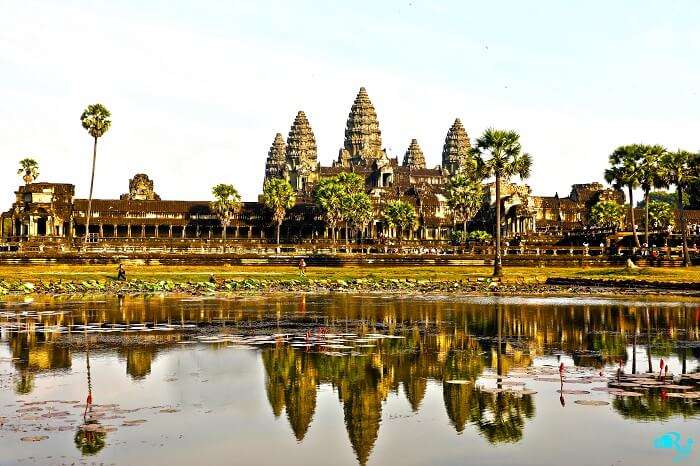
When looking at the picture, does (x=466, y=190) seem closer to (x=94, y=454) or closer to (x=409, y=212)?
(x=409, y=212)

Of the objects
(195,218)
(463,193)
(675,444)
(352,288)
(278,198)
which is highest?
(463,193)

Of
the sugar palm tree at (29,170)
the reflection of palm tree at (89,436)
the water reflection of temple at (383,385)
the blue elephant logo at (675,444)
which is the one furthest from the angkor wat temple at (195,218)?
the blue elephant logo at (675,444)

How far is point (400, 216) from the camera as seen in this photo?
161m

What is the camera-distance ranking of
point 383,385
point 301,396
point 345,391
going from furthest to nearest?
point 383,385 < point 345,391 < point 301,396

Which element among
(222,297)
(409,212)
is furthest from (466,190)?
(222,297)

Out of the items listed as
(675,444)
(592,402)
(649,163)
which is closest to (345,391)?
(592,402)

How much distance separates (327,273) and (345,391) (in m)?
57.5

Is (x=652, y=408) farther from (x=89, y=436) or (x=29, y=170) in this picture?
(x=29, y=170)

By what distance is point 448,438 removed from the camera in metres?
16.1

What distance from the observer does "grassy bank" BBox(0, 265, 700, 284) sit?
7050cm

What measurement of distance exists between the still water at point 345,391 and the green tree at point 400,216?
12325 cm

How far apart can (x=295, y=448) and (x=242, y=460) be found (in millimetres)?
1186

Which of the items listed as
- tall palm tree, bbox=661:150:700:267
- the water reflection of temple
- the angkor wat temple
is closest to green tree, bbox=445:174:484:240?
the angkor wat temple

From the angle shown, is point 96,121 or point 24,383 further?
point 96,121
